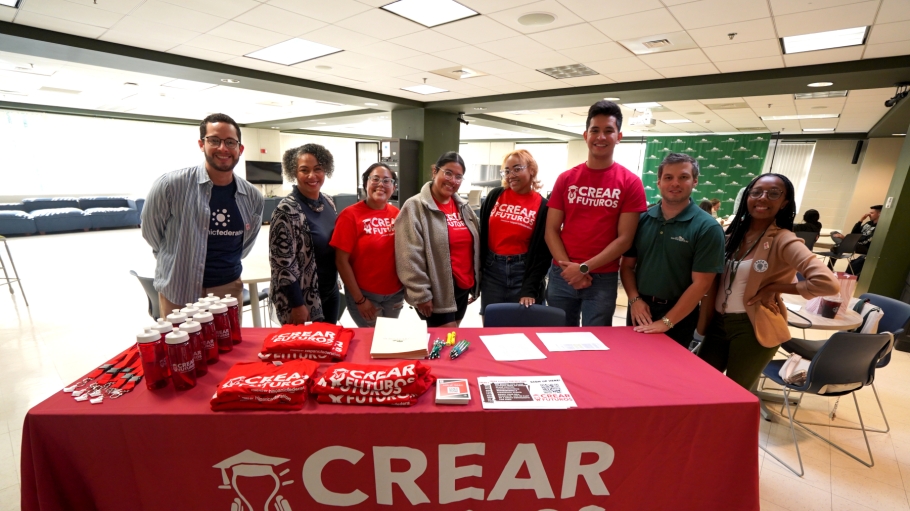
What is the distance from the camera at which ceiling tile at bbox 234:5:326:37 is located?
135 inches

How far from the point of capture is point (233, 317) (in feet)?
5.14

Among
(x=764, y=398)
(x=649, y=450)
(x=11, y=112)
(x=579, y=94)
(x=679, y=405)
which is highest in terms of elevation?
(x=579, y=94)

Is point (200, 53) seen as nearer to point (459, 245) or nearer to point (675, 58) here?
point (459, 245)

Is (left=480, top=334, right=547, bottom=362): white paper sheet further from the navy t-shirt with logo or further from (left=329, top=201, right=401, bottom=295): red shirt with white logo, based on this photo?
the navy t-shirt with logo

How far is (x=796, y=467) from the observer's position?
7.06 ft

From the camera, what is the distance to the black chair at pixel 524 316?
6.95 ft

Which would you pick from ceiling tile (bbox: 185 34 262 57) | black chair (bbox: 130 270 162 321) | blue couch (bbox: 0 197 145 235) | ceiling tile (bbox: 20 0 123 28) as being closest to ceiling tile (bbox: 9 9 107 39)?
ceiling tile (bbox: 20 0 123 28)

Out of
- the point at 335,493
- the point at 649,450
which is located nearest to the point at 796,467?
the point at 649,450

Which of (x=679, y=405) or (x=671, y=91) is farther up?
(x=671, y=91)

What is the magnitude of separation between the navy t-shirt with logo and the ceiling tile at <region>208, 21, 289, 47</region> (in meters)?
2.60

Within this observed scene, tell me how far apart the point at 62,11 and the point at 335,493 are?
4.84 meters

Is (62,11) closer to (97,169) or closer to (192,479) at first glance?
(192,479)

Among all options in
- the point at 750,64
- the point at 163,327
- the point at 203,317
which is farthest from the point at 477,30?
the point at 163,327

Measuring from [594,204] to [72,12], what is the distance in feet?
Result: 15.9
